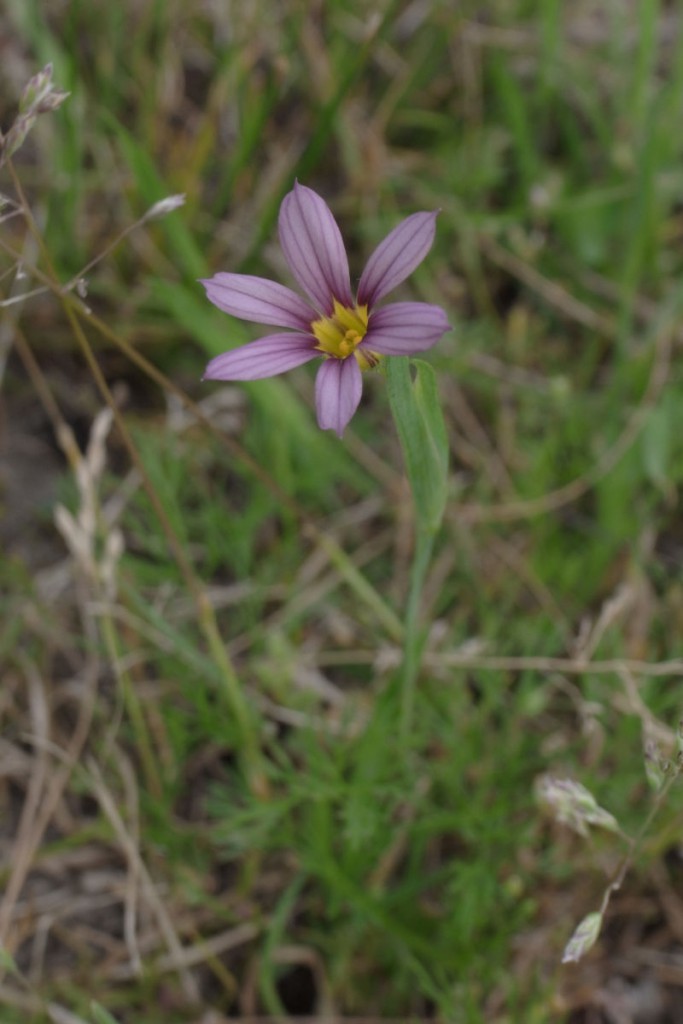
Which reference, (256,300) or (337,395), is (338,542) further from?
(337,395)

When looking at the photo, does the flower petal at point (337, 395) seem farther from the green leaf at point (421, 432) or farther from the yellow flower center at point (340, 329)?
the yellow flower center at point (340, 329)

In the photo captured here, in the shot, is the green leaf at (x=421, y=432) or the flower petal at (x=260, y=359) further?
the green leaf at (x=421, y=432)

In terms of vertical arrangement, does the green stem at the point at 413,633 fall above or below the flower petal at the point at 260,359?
below

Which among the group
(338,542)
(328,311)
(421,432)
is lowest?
(338,542)

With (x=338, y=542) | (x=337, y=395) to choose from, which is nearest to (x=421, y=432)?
(x=337, y=395)

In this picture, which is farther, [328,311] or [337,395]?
[328,311]

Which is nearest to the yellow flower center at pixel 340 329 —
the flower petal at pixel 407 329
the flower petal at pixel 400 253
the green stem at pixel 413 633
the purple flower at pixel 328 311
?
the purple flower at pixel 328 311
